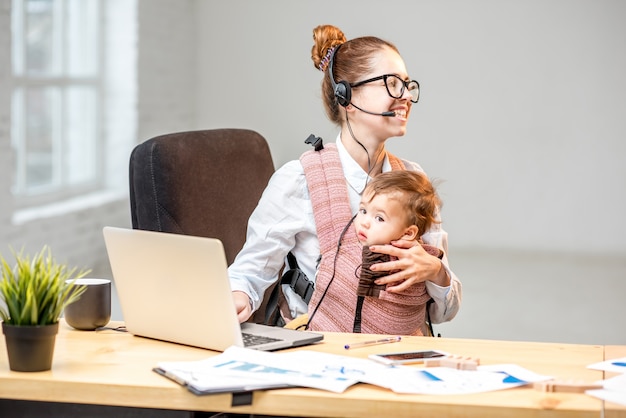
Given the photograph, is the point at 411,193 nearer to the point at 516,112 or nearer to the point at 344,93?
the point at 344,93

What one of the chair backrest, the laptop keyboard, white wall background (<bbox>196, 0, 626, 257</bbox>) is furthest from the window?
the laptop keyboard

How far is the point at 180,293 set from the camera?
165 centimetres

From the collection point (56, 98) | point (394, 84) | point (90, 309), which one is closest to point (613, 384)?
point (90, 309)

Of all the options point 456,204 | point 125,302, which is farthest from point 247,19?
point 125,302

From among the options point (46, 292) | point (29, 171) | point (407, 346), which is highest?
point (29, 171)

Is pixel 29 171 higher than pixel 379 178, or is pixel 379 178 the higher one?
pixel 29 171

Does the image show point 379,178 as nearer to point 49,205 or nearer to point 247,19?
point 49,205

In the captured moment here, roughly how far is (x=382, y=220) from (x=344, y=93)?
0.43 m

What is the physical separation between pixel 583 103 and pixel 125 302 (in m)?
6.32

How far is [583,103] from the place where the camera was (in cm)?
747

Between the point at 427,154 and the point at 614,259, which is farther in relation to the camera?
the point at 427,154

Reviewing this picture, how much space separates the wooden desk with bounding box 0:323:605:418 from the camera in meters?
1.33

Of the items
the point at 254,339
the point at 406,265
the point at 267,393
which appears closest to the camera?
the point at 267,393

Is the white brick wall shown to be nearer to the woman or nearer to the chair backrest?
Result: the chair backrest
